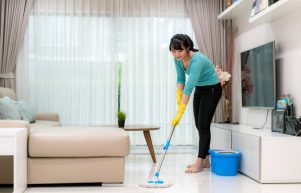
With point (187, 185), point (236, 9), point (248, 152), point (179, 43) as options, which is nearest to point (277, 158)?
point (248, 152)

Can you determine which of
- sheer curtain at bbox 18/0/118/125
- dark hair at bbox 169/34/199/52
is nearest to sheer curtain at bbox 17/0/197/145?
sheer curtain at bbox 18/0/118/125

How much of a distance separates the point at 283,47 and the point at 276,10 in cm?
41

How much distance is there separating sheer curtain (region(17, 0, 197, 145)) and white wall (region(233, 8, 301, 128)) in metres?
0.91

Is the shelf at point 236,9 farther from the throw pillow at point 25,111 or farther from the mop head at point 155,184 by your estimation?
the throw pillow at point 25,111

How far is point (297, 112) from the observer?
3.65 meters

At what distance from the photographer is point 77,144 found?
2977 mm

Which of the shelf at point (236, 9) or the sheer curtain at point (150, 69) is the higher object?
the shelf at point (236, 9)

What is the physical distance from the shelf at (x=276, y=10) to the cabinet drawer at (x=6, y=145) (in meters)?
2.41

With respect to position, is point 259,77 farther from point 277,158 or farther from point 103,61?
point 103,61

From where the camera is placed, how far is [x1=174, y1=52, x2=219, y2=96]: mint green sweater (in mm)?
3379

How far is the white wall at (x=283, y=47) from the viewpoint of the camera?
3.68 m

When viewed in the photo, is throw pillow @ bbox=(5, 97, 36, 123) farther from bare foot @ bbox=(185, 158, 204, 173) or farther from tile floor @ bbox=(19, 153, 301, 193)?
bare foot @ bbox=(185, 158, 204, 173)

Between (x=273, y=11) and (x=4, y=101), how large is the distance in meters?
2.58

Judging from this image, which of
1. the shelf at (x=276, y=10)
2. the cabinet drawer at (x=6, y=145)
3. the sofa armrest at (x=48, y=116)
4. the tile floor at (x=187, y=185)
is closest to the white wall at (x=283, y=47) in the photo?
the shelf at (x=276, y=10)
